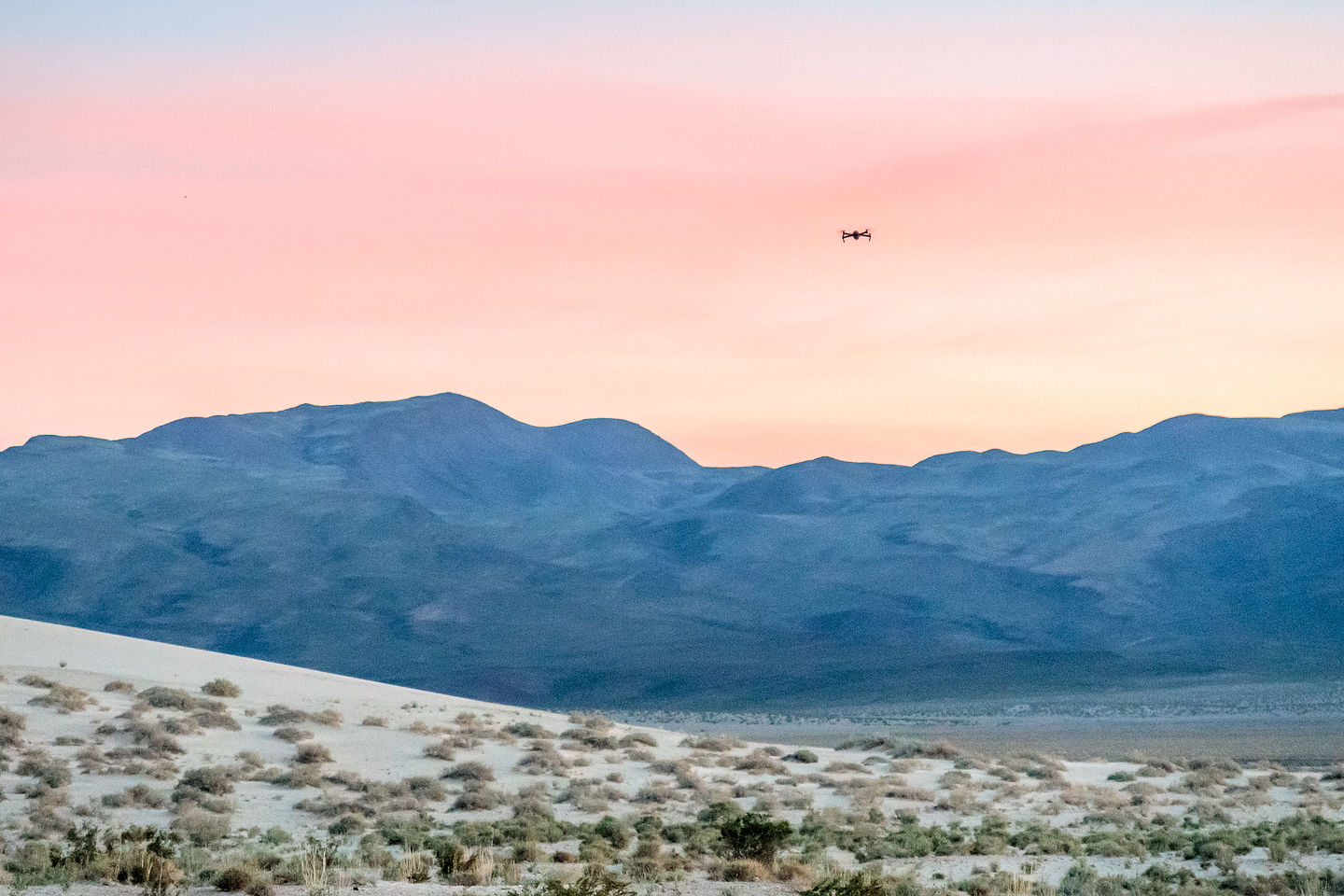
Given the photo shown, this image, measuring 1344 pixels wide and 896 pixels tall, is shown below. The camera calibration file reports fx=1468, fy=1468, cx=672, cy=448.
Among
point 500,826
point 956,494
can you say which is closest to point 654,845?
point 500,826

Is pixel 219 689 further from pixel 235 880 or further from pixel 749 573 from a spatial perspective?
pixel 749 573

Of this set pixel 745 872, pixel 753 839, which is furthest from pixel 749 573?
pixel 745 872

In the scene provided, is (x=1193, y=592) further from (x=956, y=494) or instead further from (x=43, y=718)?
(x=43, y=718)

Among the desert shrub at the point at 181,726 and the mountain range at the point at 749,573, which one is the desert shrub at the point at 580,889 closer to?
the desert shrub at the point at 181,726

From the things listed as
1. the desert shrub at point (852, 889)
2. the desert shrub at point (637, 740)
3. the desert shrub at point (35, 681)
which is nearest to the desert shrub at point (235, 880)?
the desert shrub at point (852, 889)

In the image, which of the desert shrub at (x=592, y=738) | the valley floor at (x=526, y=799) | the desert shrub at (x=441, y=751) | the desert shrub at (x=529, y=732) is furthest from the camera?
the desert shrub at (x=529, y=732)

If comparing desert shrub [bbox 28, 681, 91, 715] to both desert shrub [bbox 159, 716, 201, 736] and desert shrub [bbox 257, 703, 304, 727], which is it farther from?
desert shrub [bbox 257, 703, 304, 727]
